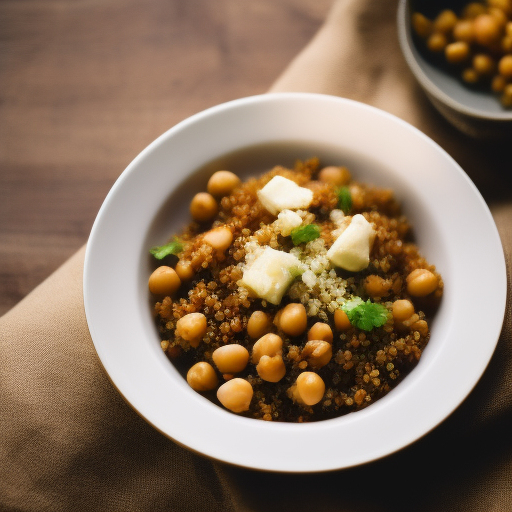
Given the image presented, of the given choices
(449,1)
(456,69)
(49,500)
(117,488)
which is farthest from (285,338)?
(449,1)

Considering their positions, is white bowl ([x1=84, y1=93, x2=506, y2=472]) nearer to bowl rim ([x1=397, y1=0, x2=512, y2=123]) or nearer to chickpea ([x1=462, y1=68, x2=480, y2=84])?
bowl rim ([x1=397, y1=0, x2=512, y2=123])

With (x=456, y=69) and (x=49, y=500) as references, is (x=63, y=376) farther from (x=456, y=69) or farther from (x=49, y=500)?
(x=456, y=69)

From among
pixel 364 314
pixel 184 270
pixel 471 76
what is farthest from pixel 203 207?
pixel 471 76

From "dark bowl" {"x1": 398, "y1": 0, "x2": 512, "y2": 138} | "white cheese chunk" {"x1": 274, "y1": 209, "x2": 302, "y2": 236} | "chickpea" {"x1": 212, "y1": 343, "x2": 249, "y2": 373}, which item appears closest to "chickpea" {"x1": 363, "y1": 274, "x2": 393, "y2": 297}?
"white cheese chunk" {"x1": 274, "y1": 209, "x2": 302, "y2": 236}

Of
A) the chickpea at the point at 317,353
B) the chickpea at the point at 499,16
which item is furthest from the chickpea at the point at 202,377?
the chickpea at the point at 499,16

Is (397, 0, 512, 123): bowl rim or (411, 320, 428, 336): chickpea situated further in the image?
(397, 0, 512, 123): bowl rim

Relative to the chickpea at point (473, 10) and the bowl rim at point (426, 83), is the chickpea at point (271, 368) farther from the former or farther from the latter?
the chickpea at point (473, 10)
